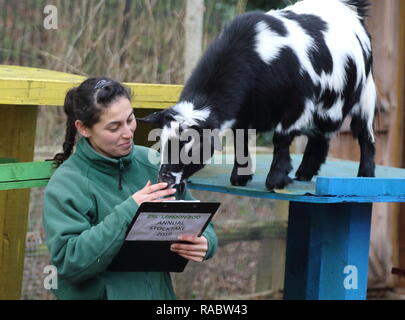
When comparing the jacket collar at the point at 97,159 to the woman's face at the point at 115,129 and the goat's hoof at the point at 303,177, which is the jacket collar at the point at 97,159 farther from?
the goat's hoof at the point at 303,177

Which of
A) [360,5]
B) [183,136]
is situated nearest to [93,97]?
[183,136]

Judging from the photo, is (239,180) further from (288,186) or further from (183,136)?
(183,136)

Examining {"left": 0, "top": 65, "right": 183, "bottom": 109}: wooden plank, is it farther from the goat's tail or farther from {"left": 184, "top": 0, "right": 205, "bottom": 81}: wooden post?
{"left": 184, "top": 0, "right": 205, "bottom": 81}: wooden post

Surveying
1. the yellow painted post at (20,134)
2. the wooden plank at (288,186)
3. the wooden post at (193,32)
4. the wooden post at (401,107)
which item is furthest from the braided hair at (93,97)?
the wooden post at (401,107)

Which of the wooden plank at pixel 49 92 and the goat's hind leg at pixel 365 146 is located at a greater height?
the wooden plank at pixel 49 92

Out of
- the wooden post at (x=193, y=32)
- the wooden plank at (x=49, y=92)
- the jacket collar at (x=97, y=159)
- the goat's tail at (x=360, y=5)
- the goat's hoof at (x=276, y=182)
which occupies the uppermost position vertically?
the goat's tail at (x=360, y=5)

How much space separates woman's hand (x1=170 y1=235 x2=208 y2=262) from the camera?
2.66 metres

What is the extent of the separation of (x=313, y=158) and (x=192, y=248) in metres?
1.22

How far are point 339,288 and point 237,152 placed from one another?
706 mm

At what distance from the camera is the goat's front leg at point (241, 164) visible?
3418 mm

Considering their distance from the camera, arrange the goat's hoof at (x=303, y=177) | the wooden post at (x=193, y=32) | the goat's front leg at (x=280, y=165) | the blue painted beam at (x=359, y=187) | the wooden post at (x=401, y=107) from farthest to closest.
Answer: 1. the wooden post at (x=401, y=107)
2. the wooden post at (x=193, y=32)
3. the goat's hoof at (x=303, y=177)
4. the goat's front leg at (x=280, y=165)
5. the blue painted beam at (x=359, y=187)

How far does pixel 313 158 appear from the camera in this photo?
3.72 meters

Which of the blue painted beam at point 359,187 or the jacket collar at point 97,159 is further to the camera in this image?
the blue painted beam at point 359,187

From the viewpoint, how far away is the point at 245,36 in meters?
3.27
